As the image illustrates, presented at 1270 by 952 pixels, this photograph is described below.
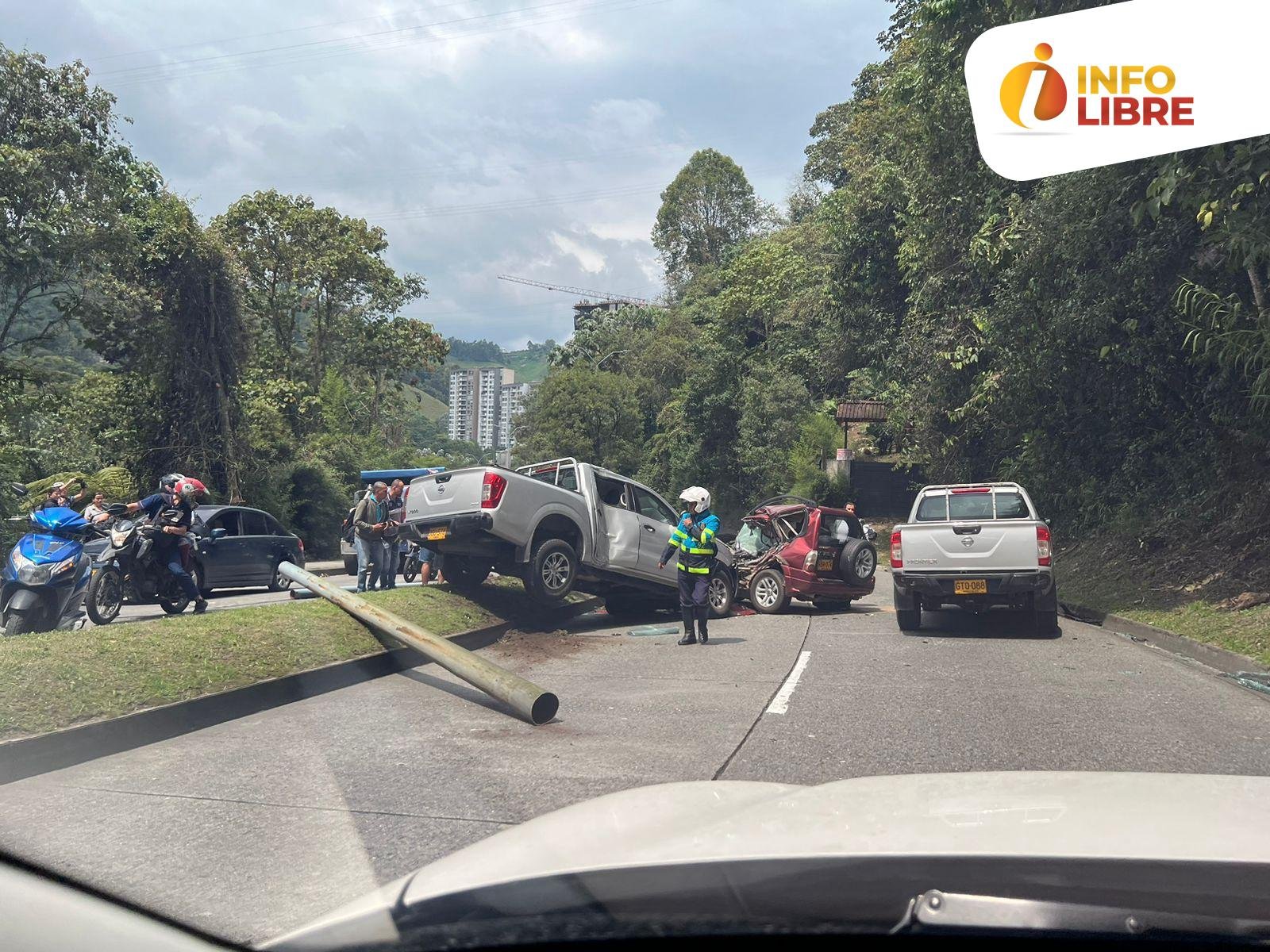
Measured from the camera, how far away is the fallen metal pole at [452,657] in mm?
7711

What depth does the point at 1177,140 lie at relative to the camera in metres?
11.0

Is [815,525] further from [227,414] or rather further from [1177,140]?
[227,414]

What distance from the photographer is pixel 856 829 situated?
2.48 metres

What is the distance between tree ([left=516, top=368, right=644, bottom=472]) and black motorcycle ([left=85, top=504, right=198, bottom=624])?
5271 cm

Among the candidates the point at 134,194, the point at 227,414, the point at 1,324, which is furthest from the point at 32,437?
the point at 134,194

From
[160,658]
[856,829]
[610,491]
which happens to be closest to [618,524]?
[610,491]

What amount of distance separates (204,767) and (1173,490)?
18196 mm

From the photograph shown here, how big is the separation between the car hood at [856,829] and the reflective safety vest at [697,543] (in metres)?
8.96

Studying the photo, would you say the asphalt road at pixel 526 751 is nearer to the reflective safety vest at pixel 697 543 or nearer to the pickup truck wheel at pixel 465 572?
the reflective safety vest at pixel 697 543

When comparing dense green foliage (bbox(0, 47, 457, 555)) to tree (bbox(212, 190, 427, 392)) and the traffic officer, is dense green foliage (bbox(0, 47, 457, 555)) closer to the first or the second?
tree (bbox(212, 190, 427, 392))

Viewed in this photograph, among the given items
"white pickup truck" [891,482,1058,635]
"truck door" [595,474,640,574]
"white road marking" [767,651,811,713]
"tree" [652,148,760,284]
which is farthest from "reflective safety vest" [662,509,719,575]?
"tree" [652,148,760,284]

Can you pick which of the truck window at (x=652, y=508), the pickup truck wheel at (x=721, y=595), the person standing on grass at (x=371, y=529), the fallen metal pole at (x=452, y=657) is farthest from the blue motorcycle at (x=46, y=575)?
the pickup truck wheel at (x=721, y=595)

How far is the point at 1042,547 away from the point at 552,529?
5.94 metres

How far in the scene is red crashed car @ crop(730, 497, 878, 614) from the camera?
16.1 meters
